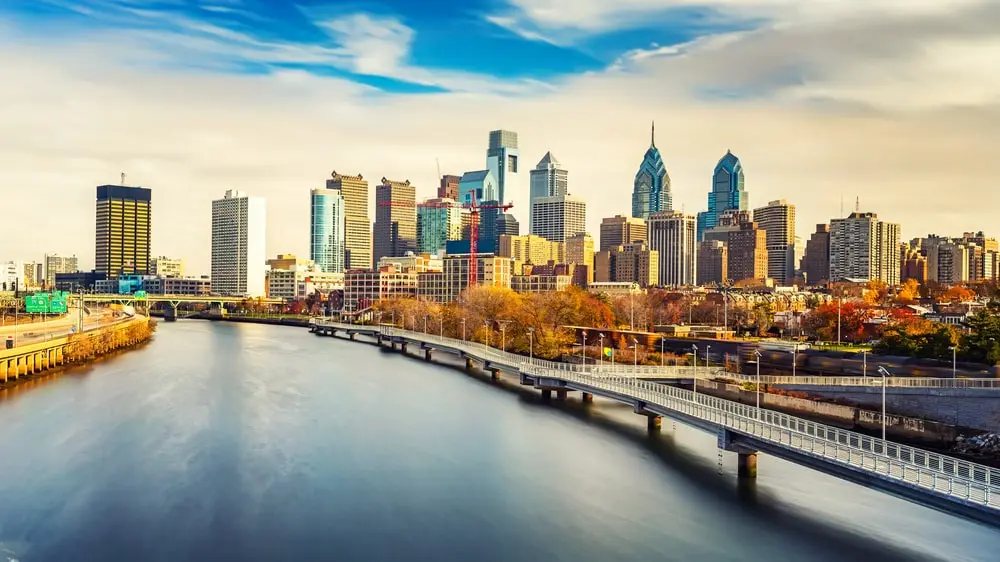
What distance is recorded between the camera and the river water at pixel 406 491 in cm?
3169

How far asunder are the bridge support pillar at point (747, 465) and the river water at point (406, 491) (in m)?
0.63

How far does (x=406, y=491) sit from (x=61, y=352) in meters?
62.9

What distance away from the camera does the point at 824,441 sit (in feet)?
113

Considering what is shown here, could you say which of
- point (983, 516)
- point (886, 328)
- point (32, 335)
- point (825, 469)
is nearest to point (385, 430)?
point (825, 469)

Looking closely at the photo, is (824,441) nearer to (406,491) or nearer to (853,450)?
(853,450)

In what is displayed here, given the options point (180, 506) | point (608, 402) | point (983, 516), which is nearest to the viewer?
point (983, 516)

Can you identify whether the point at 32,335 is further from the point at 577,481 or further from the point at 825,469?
the point at 825,469

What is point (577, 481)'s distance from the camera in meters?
41.3

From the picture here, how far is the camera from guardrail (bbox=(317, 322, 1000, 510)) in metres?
28.8

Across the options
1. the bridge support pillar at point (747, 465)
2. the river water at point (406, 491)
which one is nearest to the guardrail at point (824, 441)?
the bridge support pillar at point (747, 465)

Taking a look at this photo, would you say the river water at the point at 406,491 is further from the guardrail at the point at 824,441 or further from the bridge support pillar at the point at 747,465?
the guardrail at the point at 824,441

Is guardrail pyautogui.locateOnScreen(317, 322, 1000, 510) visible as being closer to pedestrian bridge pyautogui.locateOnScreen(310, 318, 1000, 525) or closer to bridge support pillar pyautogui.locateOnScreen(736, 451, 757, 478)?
pedestrian bridge pyautogui.locateOnScreen(310, 318, 1000, 525)

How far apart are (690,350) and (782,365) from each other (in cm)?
1244

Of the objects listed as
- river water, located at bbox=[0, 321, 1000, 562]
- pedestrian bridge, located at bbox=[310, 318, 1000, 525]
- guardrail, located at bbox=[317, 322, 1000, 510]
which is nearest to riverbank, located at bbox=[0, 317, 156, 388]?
river water, located at bbox=[0, 321, 1000, 562]
